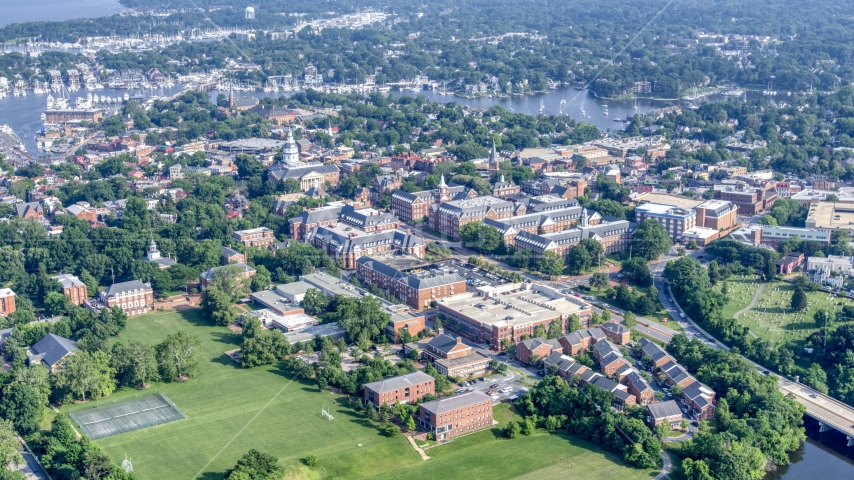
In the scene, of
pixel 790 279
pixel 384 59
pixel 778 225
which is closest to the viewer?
pixel 790 279

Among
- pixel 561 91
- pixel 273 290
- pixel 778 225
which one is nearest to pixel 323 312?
pixel 273 290

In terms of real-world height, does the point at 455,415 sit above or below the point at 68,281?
below

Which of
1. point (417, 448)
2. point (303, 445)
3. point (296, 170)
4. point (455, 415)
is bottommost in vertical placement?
point (417, 448)

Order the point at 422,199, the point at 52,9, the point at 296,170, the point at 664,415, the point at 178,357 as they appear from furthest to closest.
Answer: the point at 52,9 → the point at 296,170 → the point at 422,199 → the point at 178,357 → the point at 664,415

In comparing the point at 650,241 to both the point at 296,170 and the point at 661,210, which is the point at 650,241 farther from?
the point at 296,170

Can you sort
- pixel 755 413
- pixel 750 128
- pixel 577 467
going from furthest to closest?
1. pixel 750 128
2. pixel 755 413
3. pixel 577 467

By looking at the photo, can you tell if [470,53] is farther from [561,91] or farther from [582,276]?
[582,276]

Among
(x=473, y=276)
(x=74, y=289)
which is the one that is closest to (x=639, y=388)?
(x=473, y=276)

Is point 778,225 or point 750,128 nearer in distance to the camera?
point 778,225
